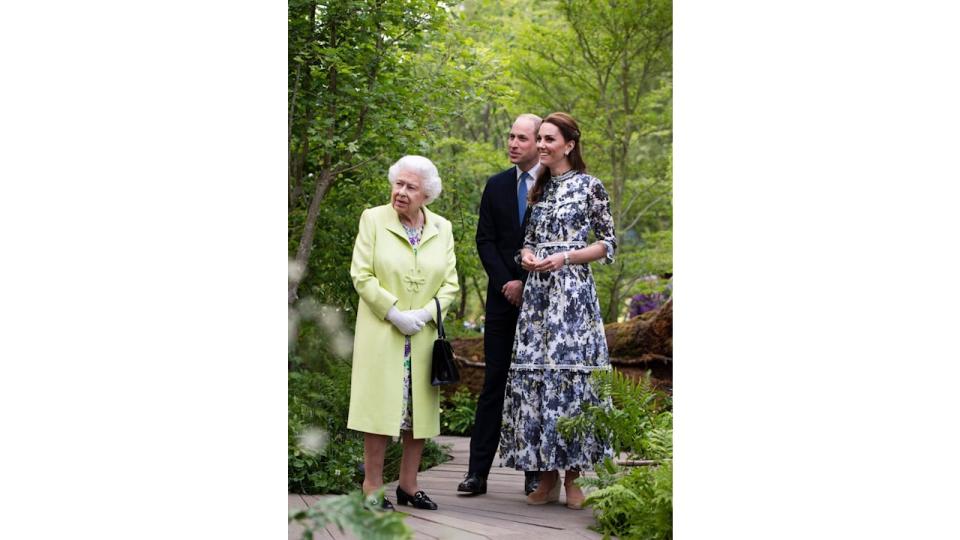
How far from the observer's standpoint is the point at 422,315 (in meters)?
4.00

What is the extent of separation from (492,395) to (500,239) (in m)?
0.68

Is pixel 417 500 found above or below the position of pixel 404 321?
below

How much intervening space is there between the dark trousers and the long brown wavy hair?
579mm

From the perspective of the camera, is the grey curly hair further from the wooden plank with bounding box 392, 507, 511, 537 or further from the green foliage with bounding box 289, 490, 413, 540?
the green foliage with bounding box 289, 490, 413, 540

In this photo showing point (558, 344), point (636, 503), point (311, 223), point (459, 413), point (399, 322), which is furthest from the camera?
point (459, 413)

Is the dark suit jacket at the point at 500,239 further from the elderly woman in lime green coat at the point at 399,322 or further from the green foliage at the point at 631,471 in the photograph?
the green foliage at the point at 631,471

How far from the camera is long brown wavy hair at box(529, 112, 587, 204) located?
166 inches

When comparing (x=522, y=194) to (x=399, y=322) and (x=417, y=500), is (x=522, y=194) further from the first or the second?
(x=417, y=500)

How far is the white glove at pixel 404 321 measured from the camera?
3936mm

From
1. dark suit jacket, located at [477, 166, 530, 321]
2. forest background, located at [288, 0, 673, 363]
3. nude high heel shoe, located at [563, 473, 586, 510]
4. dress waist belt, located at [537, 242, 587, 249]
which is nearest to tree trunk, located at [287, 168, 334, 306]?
forest background, located at [288, 0, 673, 363]

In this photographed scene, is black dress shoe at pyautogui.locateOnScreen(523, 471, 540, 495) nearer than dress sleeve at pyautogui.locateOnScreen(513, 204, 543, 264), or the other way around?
dress sleeve at pyautogui.locateOnScreen(513, 204, 543, 264)

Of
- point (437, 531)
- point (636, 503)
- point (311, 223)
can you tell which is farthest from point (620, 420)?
point (311, 223)

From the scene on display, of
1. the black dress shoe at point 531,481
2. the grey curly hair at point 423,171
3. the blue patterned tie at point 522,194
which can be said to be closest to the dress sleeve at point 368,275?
the grey curly hair at point 423,171
